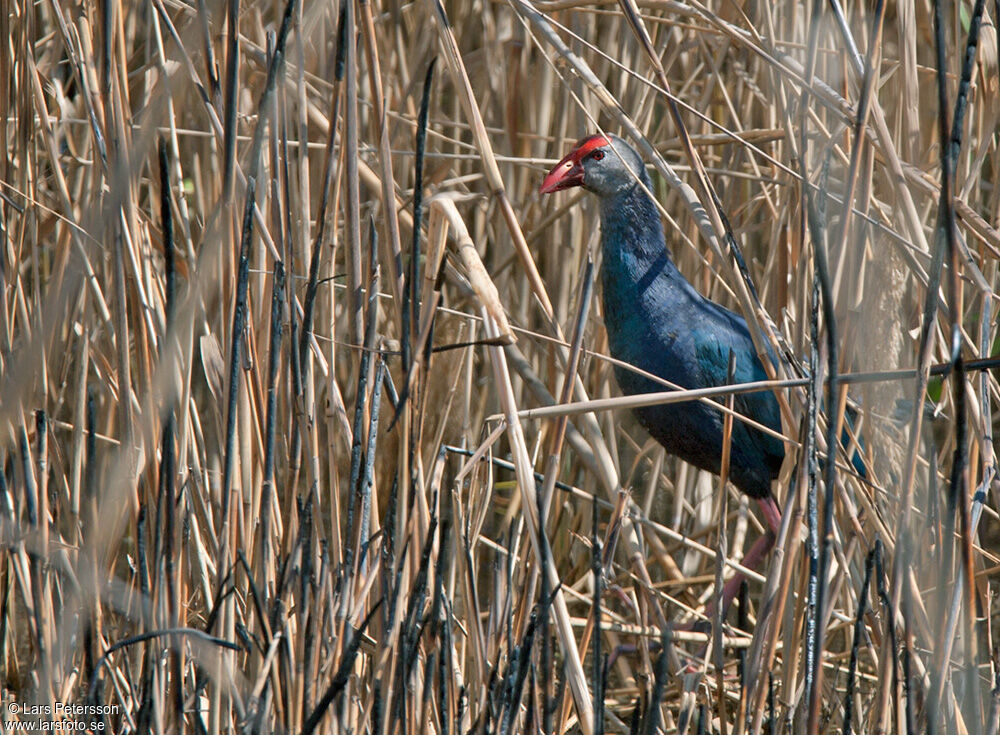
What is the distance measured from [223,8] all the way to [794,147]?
66 centimetres

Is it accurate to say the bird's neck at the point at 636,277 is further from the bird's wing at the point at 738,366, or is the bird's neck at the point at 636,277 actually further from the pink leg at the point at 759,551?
the pink leg at the point at 759,551

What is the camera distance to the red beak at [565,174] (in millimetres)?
1823

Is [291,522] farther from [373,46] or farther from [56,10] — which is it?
[56,10]

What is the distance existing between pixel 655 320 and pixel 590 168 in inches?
11.3

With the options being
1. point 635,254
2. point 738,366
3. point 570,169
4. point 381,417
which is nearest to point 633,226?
point 635,254

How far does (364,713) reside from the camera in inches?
42.8

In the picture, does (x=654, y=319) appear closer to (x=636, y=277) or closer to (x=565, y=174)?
(x=636, y=277)

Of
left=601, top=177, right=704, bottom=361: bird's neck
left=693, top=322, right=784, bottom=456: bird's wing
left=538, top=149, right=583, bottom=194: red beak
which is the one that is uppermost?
left=538, top=149, right=583, bottom=194: red beak

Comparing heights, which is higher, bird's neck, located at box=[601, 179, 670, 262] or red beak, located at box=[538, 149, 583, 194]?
red beak, located at box=[538, 149, 583, 194]

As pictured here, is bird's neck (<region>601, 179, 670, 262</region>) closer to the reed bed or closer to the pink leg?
the reed bed

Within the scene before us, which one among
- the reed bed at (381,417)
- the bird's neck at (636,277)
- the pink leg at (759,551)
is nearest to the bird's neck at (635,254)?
the bird's neck at (636,277)

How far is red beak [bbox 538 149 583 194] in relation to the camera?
1.82m

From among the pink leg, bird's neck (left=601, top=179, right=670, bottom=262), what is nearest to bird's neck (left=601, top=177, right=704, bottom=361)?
bird's neck (left=601, top=179, right=670, bottom=262)

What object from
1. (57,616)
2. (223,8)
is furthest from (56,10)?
(57,616)
